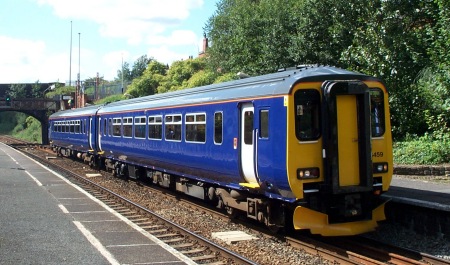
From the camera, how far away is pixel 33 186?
57.4 feet

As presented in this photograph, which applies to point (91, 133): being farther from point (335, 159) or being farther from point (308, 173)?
point (335, 159)

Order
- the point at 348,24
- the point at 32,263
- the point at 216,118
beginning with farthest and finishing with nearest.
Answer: the point at 348,24, the point at 216,118, the point at 32,263

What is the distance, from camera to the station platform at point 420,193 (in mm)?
9633

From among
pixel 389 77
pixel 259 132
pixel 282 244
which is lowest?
pixel 282 244

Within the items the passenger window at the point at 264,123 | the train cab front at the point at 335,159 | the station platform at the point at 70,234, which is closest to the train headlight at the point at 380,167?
the train cab front at the point at 335,159

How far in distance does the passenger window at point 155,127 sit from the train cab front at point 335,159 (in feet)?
22.6

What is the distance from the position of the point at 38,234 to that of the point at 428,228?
24.7ft

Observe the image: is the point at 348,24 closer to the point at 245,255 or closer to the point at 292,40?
the point at 292,40

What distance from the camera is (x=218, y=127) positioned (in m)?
10.8

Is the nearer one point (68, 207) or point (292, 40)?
point (68, 207)

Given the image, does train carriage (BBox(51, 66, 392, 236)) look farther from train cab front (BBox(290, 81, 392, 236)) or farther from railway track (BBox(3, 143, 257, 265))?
railway track (BBox(3, 143, 257, 265))

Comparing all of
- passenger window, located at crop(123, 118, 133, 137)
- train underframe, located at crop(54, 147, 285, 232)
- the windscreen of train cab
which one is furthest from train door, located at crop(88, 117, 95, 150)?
the windscreen of train cab

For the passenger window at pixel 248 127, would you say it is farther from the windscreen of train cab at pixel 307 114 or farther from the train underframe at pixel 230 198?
the windscreen of train cab at pixel 307 114

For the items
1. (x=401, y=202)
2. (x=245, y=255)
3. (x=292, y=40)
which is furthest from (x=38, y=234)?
(x=292, y=40)
